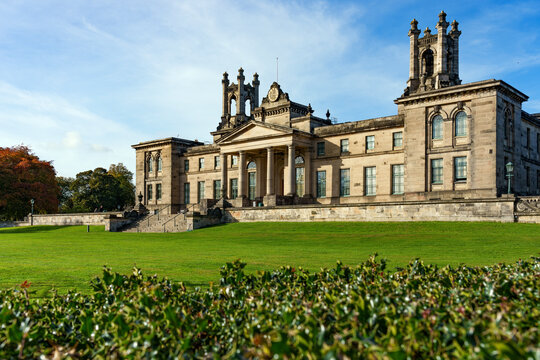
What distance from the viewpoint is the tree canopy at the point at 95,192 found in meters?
89.2

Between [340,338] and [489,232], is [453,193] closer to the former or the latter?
[489,232]

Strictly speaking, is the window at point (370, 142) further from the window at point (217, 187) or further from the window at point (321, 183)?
the window at point (217, 187)

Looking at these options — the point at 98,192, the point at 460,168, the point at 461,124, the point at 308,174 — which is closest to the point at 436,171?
the point at 460,168

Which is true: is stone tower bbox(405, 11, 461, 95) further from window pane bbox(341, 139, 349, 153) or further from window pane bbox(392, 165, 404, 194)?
window pane bbox(392, 165, 404, 194)

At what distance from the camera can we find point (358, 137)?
54000mm

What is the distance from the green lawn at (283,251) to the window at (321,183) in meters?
13.2

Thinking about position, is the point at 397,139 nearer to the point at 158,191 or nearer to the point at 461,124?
the point at 461,124

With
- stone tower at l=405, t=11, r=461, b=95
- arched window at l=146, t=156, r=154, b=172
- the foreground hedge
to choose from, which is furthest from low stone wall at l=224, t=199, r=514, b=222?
the foreground hedge

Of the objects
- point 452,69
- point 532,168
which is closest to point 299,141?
point 452,69

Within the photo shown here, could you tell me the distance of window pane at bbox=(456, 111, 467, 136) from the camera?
43938 mm

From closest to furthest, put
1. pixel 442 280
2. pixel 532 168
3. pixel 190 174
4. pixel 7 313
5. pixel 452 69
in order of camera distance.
A: pixel 7 313, pixel 442 280, pixel 532 168, pixel 452 69, pixel 190 174

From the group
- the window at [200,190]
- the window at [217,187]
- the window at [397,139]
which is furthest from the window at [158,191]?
the window at [397,139]

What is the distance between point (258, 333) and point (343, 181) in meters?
51.1

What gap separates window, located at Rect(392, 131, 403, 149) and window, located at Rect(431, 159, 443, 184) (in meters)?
5.55
